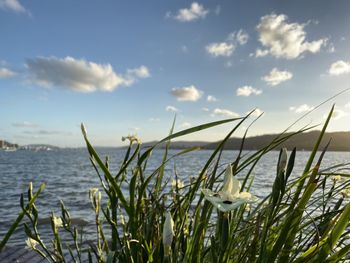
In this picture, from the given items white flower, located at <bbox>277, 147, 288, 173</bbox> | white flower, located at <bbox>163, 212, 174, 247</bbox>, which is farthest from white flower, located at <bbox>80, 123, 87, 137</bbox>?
white flower, located at <bbox>277, 147, 288, 173</bbox>

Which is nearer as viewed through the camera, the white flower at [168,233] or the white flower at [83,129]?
the white flower at [168,233]

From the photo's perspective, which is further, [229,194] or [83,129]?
[83,129]

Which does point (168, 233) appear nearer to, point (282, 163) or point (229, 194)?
point (229, 194)

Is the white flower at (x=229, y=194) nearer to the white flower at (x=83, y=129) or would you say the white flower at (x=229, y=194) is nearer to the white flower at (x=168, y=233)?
the white flower at (x=168, y=233)

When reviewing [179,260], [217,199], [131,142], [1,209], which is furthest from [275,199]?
[1,209]

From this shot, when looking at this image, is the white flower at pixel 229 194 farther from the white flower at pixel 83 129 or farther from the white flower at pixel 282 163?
the white flower at pixel 83 129

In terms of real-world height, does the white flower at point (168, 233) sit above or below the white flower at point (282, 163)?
below

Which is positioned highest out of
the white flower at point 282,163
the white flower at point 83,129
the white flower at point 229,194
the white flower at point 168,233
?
the white flower at point 83,129

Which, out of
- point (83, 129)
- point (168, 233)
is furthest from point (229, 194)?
point (83, 129)

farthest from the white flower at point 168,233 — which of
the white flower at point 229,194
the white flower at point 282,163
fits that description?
the white flower at point 282,163

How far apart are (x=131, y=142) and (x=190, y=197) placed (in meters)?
0.47

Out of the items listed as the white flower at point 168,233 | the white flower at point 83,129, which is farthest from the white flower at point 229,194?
the white flower at point 83,129

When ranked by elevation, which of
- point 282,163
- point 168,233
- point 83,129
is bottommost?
point 168,233

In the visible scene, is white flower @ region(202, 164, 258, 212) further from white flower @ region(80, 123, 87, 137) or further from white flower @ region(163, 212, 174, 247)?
white flower @ region(80, 123, 87, 137)
